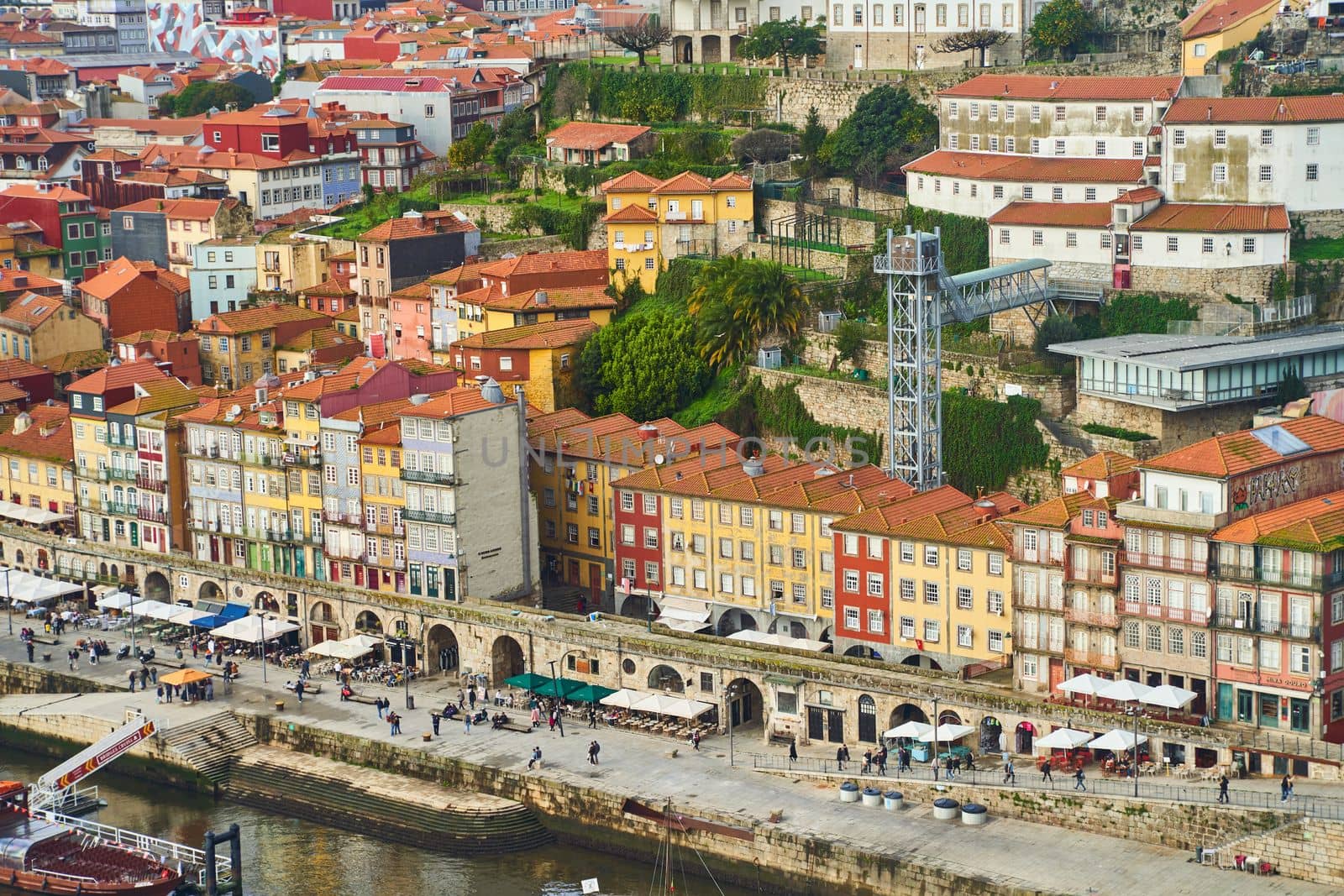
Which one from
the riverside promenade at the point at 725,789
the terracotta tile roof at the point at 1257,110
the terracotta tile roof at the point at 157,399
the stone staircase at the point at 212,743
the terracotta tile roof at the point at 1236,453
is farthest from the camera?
the terracotta tile roof at the point at 157,399

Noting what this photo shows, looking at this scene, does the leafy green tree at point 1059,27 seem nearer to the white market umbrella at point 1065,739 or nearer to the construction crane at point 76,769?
the white market umbrella at point 1065,739

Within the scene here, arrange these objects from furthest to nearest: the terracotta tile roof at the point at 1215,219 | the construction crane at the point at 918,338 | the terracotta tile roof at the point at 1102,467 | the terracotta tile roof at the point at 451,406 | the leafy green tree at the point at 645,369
→ 1. the leafy green tree at the point at 645,369
2. the terracotta tile roof at the point at 1215,219
3. the terracotta tile roof at the point at 451,406
4. the construction crane at the point at 918,338
5. the terracotta tile roof at the point at 1102,467

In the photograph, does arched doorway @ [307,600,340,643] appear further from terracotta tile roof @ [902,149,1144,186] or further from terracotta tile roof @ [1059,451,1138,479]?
terracotta tile roof @ [902,149,1144,186]

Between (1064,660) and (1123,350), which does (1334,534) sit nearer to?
(1064,660)

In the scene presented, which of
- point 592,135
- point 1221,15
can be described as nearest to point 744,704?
point 1221,15

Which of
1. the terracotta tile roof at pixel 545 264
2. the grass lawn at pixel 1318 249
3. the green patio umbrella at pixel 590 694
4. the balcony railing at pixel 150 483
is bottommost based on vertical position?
the green patio umbrella at pixel 590 694

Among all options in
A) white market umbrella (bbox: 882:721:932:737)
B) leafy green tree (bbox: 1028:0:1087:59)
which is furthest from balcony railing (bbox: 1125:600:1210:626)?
leafy green tree (bbox: 1028:0:1087:59)

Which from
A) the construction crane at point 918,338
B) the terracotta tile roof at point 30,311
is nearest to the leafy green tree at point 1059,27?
the construction crane at point 918,338

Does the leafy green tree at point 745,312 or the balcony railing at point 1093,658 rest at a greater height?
the leafy green tree at point 745,312
